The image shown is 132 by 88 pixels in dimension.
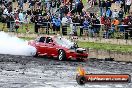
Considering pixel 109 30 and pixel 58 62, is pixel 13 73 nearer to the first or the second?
pixel 58 62

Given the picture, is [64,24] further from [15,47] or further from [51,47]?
[51,47]

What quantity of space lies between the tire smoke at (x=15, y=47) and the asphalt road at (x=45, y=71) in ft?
3.66

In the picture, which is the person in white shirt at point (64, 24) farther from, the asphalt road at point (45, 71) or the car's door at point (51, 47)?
the asphalt road at point (45, 71)

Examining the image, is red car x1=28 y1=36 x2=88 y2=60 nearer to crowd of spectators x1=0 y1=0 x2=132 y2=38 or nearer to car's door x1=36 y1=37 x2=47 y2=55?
car's door x1=36 y1=37 x2=47 y2=55

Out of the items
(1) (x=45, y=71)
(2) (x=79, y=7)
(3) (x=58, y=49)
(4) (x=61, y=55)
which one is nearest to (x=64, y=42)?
(3) (x=58, y=49)

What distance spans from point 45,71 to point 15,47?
987 centimetres

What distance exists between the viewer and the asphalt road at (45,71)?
67.7ft

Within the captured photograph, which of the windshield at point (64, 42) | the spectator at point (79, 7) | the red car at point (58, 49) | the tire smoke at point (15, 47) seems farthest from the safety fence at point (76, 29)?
the tire smoke at point (15, 47)

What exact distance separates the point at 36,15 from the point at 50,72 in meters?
15.6

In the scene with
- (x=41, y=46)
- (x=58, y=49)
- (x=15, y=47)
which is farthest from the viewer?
(x=15, y=47)

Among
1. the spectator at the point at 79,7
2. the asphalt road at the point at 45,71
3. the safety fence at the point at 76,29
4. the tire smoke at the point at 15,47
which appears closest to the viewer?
the asphalt road at the point at 45,71

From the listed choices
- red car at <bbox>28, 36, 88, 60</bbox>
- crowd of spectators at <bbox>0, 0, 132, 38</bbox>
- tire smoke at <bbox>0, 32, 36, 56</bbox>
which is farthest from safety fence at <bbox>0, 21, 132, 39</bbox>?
tire smoke at <bbox>0, 32, 36, 56</bbox>

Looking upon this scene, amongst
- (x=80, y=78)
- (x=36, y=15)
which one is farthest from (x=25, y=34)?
(x=80, y=78)

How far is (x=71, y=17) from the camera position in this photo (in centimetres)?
3806
